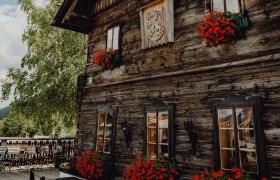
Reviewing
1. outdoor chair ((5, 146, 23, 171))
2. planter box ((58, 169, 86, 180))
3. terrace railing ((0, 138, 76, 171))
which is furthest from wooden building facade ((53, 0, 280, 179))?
terrace railing ((0, 138, 76, 171))

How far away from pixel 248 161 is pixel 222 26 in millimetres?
2970

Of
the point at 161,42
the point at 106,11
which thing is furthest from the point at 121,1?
the point at 161,42

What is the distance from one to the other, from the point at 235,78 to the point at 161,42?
2.62 m

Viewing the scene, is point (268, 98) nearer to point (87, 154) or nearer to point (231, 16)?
point (231, 16)

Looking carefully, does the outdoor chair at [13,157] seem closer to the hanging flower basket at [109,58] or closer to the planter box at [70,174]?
the planter box at [70,174]

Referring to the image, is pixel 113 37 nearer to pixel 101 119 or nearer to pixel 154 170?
pixel 101 119

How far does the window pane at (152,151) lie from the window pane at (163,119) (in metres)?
0.64

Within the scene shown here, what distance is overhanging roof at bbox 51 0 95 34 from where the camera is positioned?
33.1 feet

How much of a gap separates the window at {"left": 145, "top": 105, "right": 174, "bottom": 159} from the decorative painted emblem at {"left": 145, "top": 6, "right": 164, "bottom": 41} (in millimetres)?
2222

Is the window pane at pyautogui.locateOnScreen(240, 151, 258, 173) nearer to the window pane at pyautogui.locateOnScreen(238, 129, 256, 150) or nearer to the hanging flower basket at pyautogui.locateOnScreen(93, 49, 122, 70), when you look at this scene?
the window pane at pyautogui.locateOnScreen(238, 129, 256, 150)

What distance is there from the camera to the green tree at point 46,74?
1739cm

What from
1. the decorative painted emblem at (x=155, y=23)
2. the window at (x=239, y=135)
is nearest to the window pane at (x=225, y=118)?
the window at (x=239, y=135)

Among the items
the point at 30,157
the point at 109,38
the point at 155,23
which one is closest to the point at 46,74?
the point at 30,157

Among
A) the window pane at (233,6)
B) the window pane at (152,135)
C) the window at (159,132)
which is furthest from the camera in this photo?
the window pane at (152,135)
